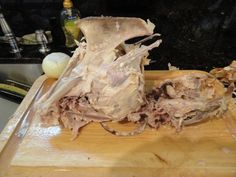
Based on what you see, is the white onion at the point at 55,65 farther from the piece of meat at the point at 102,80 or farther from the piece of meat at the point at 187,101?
the piece of meat at the point at 187,101

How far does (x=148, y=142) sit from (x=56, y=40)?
2.90 ft

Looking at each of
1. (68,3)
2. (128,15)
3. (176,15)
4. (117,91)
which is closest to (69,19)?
(68,3)

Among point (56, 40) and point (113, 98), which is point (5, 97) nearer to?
point (56, 40)

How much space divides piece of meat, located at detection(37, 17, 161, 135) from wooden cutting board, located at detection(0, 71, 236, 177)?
0.05m

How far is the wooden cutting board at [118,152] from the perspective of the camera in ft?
2.19

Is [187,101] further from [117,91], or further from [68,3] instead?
[68,3]

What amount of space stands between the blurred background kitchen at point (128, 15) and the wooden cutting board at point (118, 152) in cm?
52

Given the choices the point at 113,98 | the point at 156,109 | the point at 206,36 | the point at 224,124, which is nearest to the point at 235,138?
the point at 224,124

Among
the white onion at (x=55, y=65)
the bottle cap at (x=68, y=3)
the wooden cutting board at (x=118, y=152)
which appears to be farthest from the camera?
the bottle cap at (x=68, y=3)

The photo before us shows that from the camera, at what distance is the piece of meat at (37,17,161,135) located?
0.74m

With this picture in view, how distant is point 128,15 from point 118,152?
846mm

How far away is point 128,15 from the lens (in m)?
1.35

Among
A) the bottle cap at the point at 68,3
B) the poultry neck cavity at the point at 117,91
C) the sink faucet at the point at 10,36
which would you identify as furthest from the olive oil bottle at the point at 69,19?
the poultry neck cavity at the point at 117,91

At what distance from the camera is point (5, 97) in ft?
3.96
